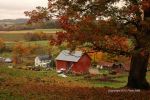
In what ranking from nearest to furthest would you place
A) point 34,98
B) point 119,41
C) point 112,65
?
point 34,98 < point 119,41 < point 112,65

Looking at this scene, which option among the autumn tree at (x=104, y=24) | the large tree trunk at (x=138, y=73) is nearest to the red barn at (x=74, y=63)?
the large tree trunk at (x=138, y=73)

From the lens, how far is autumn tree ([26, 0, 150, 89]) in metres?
17.7

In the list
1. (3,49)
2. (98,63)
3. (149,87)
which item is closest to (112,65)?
(98,63)

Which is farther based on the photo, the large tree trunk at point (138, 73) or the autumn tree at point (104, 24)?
the large tree trunk at point (138, 73)

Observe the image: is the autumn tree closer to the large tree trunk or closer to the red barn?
the large tree trunk

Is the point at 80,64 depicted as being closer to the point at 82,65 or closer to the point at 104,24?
the point at 82,65

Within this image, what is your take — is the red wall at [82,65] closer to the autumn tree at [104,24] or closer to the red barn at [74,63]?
the red barn at [74,63]

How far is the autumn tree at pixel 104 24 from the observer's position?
58.1ft

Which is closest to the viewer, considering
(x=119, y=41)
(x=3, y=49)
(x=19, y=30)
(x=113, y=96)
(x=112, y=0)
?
(x=113, y=96)

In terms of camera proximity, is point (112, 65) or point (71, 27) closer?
point (71, 27)

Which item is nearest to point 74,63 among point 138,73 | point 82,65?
point 82,65

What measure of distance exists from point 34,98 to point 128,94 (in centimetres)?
484

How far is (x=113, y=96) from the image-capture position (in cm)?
1747

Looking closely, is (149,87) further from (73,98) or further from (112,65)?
(112,65)
